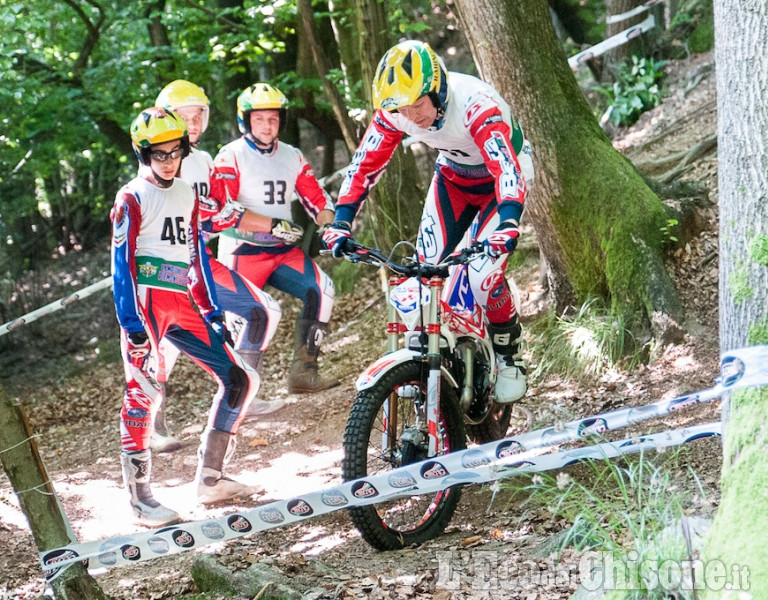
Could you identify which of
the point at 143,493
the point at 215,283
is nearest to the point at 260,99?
the point at 215,283

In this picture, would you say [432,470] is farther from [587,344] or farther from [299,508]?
[587,344]

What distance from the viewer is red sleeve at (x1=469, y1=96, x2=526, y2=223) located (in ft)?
14.1

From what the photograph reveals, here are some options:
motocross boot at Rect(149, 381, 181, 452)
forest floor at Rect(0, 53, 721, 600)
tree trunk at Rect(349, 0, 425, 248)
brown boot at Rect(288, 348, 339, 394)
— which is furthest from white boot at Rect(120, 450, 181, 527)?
tree trunk at Rect(349, 0, 425, 248)

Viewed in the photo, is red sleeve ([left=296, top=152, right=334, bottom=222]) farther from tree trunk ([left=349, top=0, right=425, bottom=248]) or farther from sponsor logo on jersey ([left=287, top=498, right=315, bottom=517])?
sponsor logo on jersey ([left=287, top=498, right=315, bottom=517])

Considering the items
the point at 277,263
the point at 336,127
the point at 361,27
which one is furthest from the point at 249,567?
the point at 336,127

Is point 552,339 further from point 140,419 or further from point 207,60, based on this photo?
point 207,60

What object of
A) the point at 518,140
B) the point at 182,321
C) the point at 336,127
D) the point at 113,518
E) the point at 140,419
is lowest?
the point at 113,518

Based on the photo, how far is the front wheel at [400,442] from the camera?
163 inches

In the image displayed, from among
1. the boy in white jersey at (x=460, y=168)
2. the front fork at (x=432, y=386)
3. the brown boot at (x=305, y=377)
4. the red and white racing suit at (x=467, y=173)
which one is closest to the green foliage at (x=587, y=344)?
the boy in white jersey at (x=460, y=168)

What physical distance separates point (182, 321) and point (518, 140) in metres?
2.20

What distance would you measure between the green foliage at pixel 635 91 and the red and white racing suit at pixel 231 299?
631cm

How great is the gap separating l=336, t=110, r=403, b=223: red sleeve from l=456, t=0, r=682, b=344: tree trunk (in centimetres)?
181

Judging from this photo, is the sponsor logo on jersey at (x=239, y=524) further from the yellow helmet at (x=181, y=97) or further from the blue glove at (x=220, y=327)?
the yellow helmet at (x=181, y=97)

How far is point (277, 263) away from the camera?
6.94m
